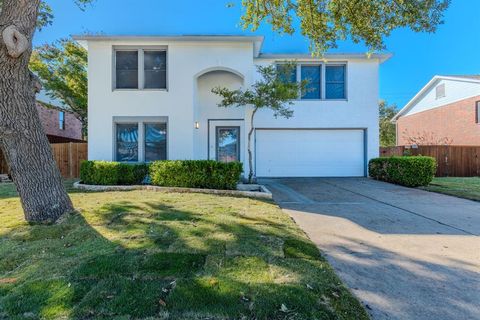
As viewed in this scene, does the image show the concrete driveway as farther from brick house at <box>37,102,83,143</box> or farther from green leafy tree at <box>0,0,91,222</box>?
brick house at <box>37,102,83,143</box>

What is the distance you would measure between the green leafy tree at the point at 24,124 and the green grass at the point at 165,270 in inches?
18.0

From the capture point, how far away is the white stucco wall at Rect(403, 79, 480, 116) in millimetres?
19484

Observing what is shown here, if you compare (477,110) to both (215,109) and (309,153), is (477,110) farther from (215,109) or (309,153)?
(215,109)

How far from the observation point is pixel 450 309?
2686 mm

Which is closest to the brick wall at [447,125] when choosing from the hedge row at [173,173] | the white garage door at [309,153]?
the white garage door at [309,153]

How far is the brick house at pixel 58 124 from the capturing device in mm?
18781

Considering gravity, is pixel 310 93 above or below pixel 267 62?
below

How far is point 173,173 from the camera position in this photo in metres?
8.88

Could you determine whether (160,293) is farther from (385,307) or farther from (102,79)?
(102,79)

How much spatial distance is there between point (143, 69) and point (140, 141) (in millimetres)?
2736

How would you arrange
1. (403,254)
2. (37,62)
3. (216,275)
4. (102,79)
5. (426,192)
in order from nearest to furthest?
(216,275) < (403,254) < (426,192) < (102,79) < (37,62)

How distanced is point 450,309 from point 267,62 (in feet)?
41.0

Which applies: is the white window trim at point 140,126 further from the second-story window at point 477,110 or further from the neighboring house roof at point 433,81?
the neighboring house roof at point 433,81

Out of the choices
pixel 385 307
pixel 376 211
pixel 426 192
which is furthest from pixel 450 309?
pixel 426 192
